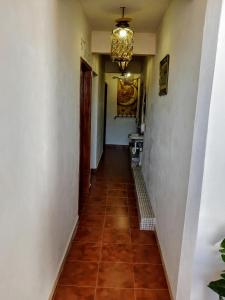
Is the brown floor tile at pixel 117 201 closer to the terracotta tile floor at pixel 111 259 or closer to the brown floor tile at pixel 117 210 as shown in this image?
the terracotta tile floor at pixel 111 259

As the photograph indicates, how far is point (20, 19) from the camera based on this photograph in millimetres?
1189

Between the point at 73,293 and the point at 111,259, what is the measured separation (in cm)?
55

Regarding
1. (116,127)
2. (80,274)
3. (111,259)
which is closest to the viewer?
(80,274)

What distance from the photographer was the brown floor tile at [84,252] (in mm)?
2502

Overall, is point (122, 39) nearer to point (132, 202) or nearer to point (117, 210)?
point (117, 210)

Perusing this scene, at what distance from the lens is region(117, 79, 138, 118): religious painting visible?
8406 millimetres

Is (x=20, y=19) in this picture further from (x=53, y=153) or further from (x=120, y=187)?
(x=120, y=187)

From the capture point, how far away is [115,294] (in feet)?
6.72

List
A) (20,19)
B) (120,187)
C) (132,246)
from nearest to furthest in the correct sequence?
(20,19), (132,246), (120,187)

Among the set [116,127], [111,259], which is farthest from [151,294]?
[116,127]

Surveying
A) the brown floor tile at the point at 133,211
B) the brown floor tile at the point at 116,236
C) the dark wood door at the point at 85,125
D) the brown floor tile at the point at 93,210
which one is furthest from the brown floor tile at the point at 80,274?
the dark wood door at the point at 85,125

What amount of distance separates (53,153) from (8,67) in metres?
0.88

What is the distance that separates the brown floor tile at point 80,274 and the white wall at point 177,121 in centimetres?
63

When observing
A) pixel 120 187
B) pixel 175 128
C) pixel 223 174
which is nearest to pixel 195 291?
Result: pixel 223 174
